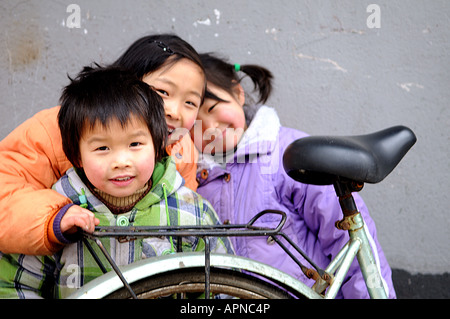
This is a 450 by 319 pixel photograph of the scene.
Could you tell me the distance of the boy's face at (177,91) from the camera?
1680 mm

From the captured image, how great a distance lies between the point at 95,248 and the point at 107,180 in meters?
0.21

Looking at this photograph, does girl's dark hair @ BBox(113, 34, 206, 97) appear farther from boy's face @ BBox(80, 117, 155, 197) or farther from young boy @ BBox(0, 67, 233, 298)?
boy's face @ BBox(80, 117, 155, 197)

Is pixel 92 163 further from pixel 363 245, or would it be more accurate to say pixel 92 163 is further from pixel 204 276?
pixel 363 245

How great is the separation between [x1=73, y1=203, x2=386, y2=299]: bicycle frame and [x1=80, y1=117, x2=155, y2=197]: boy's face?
0.53 feet

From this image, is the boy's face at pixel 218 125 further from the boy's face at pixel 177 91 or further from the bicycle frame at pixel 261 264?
the bicycle frame at pixel 261 264

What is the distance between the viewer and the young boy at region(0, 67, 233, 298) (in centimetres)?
130

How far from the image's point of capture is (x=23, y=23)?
228 cm

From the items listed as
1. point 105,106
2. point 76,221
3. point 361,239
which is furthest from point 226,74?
point 76,221

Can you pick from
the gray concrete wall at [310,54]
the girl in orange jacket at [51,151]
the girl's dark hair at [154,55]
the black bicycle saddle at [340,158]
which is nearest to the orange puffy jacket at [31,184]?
the girl in orange jacket at [51,151]

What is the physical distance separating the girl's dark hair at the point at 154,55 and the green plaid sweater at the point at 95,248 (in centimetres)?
44

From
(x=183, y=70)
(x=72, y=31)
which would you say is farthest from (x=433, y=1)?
(x=72, y=31)

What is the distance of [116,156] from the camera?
4.27 feet

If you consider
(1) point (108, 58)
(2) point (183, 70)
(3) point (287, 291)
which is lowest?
(3) point (287, 291)

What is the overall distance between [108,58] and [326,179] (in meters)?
1.44
